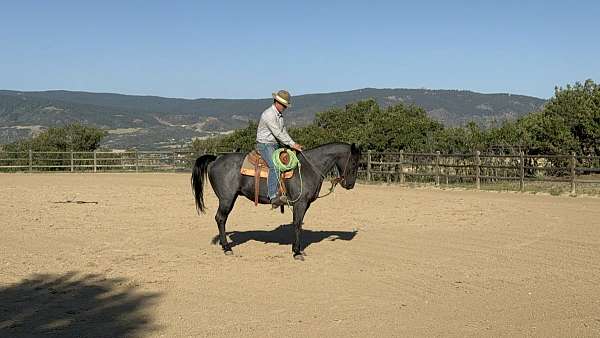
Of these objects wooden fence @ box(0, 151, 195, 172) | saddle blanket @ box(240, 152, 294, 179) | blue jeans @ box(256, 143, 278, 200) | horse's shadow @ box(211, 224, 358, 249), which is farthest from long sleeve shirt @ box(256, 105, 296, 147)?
wooden fence @ box(0, 151, 195, 172)

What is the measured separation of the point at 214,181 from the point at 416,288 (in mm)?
3704

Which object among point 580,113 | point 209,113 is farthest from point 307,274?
point 209,113

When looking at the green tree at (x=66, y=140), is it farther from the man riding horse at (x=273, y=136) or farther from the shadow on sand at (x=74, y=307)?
the shadow on sand at (x=74, y=307)

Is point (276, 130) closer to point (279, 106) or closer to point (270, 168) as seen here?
point (279, 106)

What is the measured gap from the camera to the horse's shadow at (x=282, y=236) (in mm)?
10500

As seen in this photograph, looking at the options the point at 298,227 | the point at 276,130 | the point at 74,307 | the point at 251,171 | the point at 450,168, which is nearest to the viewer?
the point at 74,307

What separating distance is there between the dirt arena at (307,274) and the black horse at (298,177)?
707 millimetres

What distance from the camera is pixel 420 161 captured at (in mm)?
25312

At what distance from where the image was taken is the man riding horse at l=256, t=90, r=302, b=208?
8961 millimetres

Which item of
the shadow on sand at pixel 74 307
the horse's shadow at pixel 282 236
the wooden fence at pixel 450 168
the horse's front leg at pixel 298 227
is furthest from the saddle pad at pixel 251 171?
the wooden fence at pixel 450 168

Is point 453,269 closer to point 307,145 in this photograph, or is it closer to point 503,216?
point 503,216

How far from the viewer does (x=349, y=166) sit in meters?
9.45

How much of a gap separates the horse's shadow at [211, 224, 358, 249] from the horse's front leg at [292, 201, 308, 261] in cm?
89

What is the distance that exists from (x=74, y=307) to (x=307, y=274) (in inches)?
107
